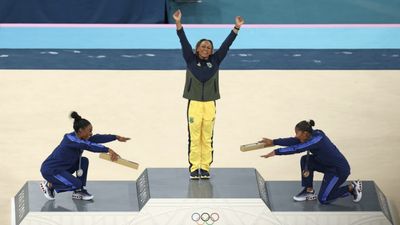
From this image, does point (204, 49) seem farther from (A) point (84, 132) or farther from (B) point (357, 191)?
(B) point (357, 191)

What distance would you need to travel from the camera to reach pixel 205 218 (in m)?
9.77

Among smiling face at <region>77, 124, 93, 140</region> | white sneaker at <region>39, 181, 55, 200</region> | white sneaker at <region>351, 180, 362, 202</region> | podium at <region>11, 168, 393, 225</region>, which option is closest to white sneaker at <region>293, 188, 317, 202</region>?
podium at <region>11, 168, 393, 225</region>

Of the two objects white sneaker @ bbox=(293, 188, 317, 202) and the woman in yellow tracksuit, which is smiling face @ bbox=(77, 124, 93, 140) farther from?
white sneaker @ bbox=(293, 188, 317, 202)

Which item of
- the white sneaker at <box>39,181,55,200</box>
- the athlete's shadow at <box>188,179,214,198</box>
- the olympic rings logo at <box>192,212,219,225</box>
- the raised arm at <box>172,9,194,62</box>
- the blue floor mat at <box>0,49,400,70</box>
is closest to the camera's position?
the raised arm at <box>172,9,194,62</box>

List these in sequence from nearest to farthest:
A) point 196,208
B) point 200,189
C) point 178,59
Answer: point 196,208, point 200,189, point 178,59

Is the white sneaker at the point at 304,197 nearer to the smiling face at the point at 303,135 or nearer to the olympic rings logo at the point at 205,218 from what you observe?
the smiling face at the point at 303,135

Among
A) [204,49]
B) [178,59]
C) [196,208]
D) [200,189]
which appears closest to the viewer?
[204,49]

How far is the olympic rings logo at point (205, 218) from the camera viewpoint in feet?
32.0

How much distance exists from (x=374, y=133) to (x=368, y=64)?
9.16 feet

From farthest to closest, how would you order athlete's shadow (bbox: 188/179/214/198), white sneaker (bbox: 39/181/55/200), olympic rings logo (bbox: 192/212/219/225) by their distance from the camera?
white sneaker (bbox: 39/181/55/200)
athlete's shadow (bbox: 188/179/214/198)
olympic rings logo (bbox: 192/212/219/225)

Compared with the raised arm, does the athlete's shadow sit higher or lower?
lower

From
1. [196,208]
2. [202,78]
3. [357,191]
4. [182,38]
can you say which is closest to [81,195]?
[196,208]

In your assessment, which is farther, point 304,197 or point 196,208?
point 304,197

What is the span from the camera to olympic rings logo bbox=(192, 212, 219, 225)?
977cm
